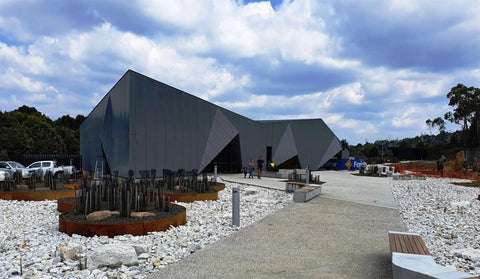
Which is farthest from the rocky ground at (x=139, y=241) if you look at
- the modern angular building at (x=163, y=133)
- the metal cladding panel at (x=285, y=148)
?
the metal cladding panel at (x=285, y=148)

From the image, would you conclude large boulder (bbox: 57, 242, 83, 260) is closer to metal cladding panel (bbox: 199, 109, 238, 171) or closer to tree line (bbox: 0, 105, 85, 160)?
metal cladding panel (bbox: 199, 109, 238, 171)

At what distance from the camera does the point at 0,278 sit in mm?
4020

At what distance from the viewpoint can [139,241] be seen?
5.88 metres

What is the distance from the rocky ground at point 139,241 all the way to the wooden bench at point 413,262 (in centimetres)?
63

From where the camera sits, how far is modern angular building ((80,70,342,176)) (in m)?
17.0

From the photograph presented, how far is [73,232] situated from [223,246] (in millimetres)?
2772

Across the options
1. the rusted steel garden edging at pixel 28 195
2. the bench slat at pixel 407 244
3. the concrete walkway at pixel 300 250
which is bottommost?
the concrete walkway at pixel 300 250

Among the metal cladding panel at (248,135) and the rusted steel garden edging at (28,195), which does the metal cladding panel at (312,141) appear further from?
the rusted steel garden edging at (28,195)

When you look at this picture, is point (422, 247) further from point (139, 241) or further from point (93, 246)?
point (93, 246)

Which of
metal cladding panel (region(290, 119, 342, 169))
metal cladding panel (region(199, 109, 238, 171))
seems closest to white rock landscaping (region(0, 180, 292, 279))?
metal cladding panel (region(199, 109, 238, 171))

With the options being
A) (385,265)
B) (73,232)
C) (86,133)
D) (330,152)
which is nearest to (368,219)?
(385,265)

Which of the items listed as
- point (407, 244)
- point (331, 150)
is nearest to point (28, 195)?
point (407, 244)

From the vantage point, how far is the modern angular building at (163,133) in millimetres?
17031

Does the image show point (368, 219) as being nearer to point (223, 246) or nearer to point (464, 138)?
point (223, 246)
